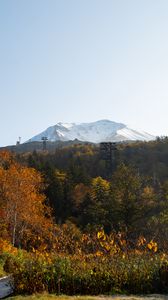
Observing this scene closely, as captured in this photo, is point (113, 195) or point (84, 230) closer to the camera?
point (84, 230)

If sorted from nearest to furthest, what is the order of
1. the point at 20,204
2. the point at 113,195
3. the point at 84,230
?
1. the point at 20,204
2. the point at 84,230
3. the point at 113,195

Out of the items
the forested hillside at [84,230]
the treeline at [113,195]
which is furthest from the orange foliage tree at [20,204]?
the treeline at [113,195]

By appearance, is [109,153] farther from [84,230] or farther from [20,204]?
[20,204]

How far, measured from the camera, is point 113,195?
166ft

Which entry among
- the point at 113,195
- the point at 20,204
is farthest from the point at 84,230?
the point at 20,204

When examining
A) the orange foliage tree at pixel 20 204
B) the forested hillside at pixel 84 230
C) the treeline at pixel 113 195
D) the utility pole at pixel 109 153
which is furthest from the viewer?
the utility pole at pixel 109 153

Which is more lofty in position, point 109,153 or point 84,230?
point 109,153

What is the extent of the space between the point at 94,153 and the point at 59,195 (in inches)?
1590

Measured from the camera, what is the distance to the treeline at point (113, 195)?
153 ft

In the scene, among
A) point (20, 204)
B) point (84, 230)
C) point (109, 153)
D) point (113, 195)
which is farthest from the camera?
point (109, 153)

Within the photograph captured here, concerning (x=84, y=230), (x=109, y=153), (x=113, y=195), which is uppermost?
(x=109, y=153)

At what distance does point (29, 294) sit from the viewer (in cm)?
1244

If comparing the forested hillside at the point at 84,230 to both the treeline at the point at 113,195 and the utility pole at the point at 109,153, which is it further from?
the utility pole at the point at 109,153

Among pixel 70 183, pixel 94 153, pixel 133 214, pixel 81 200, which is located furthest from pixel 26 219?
pixel 94 153
